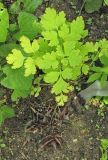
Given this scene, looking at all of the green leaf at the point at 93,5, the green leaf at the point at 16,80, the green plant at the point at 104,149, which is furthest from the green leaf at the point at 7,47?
the green plant at the point at 104,149

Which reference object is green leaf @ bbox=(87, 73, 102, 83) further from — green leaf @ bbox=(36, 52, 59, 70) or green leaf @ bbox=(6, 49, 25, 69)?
green leaf @ bbox=(6, 49, 25, 69)

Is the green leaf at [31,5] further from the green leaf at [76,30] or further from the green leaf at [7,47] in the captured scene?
the green leaf at [76,30]

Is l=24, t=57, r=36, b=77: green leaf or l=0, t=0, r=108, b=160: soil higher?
l=24, t=57, r=36, b=77: green leaf

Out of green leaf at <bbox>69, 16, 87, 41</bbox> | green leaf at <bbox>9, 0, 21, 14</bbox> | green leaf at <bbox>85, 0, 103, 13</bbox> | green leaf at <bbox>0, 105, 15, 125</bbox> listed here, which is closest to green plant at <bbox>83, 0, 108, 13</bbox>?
green leaf at <bbox>85, 0, 103, 13</bbox>

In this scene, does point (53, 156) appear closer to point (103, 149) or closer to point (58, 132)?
point (58, 132)

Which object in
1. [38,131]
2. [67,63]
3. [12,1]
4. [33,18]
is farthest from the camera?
[12,1]

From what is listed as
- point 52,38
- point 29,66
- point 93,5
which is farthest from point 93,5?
point 29,66

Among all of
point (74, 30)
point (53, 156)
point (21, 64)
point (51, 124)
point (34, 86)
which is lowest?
point (53, 156)

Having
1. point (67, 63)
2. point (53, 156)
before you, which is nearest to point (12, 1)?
point (67, 63)
